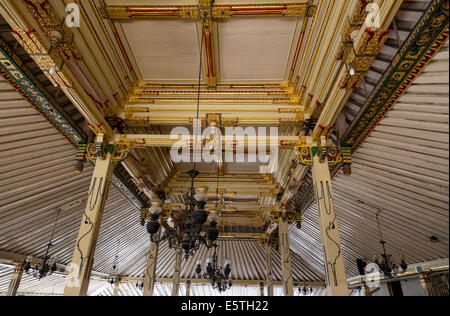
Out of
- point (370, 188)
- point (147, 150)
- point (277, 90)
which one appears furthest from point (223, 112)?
point (370, 188)

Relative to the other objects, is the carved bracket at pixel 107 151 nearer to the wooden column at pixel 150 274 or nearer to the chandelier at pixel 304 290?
the wooden column at pixel 150 274

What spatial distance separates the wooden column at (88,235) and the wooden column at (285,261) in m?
4.51

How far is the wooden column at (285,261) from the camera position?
628 cm

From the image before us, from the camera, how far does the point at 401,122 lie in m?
3.57

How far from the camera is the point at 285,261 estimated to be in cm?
661

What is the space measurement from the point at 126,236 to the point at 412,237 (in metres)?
8.79

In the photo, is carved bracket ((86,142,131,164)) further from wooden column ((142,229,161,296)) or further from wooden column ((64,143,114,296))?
wooden column ((142,229,161,296))

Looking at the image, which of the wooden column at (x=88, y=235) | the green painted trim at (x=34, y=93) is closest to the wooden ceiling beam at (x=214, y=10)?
the green painted trim at (x=34, y=93)

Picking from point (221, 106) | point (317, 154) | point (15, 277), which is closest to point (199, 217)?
point (221, 106)

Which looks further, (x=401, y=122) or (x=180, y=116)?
(x=180, y=116)
